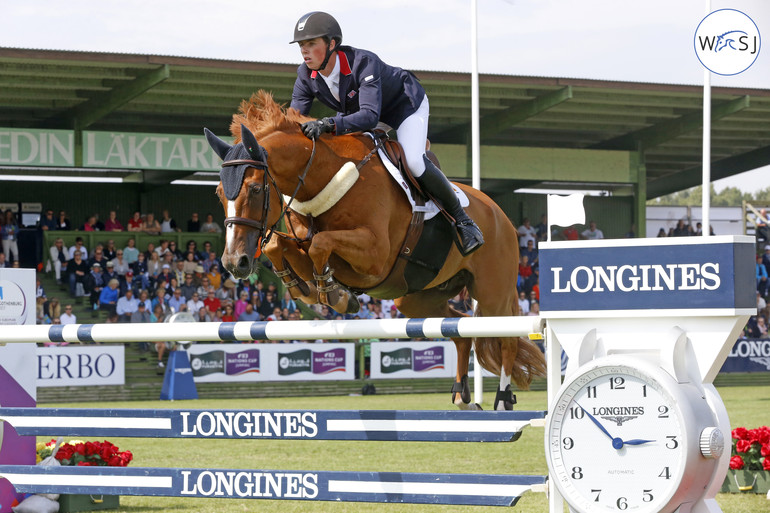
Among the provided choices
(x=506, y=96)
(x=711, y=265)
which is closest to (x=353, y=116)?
(x=711, y=265)

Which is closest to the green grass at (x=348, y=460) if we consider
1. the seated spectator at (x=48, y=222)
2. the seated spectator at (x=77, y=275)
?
the seated spectator at (x=77, y=275)

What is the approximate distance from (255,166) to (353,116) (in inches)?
27.1

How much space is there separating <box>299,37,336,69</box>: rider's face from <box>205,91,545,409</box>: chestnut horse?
0.93ft

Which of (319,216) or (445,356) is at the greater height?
(319,216)

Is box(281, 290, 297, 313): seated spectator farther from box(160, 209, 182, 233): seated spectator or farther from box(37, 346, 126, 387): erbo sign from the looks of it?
box(37, 346, 126, 387): erbo sign

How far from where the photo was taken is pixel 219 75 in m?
17.7

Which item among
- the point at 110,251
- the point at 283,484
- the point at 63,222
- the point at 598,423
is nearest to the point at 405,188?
the point at 283,484

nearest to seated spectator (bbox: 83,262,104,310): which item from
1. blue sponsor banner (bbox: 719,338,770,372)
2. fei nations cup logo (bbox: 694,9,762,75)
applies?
fei nations cup logo (bbox: 694,9,762,75)

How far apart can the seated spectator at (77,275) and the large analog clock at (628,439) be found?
16.1 metres

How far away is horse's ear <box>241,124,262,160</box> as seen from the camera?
4.52 meters

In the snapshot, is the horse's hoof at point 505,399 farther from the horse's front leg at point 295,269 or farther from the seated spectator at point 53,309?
the seated spectator at point 53,309

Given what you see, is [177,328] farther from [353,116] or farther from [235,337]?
[353,116]

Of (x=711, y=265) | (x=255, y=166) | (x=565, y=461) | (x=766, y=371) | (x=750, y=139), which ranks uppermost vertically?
(x=750, y=139)

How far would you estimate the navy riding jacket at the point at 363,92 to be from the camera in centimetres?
506
